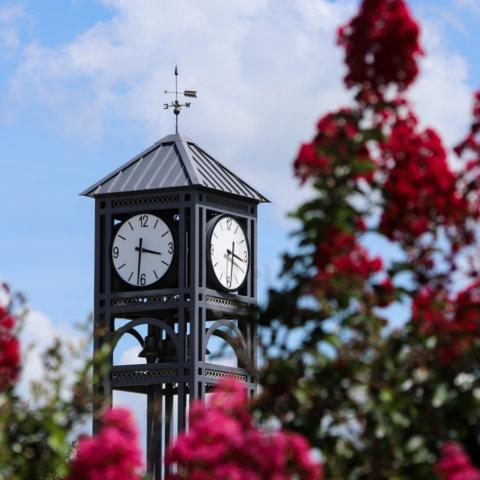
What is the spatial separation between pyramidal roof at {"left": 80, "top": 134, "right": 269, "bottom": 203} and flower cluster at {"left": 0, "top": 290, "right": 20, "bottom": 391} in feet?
104

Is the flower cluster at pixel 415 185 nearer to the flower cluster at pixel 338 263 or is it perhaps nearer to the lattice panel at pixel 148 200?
the flower cluster at pixel 338 263

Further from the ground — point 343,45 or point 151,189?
point 151,189

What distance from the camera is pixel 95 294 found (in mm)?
45875

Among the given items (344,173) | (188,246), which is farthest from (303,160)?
(188,246)

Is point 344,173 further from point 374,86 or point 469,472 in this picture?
point 469,472

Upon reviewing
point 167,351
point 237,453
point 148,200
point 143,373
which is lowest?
point 237,453

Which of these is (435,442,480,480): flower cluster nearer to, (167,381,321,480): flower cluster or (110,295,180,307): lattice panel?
(167,381,321,480): flower cluster

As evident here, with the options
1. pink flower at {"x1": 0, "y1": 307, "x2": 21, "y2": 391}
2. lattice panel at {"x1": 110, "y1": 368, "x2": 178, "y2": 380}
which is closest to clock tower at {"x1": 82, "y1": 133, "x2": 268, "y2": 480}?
lattice panel at {"x1": 110, "y1": 368, "x2": 178, "y2": 380}

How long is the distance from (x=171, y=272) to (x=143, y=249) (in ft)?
2.79

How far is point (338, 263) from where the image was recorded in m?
11.9

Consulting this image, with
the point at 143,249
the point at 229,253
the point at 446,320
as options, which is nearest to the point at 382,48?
the point at 446,320

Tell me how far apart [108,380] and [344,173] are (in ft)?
108

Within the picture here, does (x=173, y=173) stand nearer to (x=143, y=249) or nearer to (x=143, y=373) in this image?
(x=143, y=249)

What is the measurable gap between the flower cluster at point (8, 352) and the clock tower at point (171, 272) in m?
30.7
